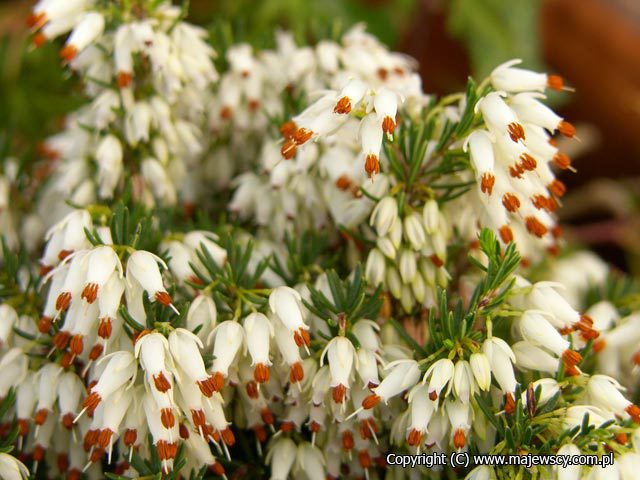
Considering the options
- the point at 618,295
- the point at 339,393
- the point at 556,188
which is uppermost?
the point at 556,188

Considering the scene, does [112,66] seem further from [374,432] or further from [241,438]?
[374,432]

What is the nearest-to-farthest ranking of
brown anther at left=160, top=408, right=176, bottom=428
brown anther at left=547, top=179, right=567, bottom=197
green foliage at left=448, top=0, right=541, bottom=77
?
1. brown anther at left=160, top=408, right=176, bottom=428
2. brown anther at left=547, top=179, right=567, bottom=197
3. green foliage at left=448, top=0, right=541, bottom=77

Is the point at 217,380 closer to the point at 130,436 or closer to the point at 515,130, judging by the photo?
the point at 130,436

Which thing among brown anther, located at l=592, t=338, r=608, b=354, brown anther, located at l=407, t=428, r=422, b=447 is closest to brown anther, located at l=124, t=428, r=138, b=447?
brown anther, located at l=407, t=428, r=422, b=447

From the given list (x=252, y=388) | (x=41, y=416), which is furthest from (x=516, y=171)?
(x=41, y=416)

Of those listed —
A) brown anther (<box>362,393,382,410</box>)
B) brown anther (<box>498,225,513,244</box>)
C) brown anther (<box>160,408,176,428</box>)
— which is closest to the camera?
brown anther (<box>160,408,176,428</box>)

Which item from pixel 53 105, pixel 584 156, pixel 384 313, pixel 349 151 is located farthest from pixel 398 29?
pixel 384 313

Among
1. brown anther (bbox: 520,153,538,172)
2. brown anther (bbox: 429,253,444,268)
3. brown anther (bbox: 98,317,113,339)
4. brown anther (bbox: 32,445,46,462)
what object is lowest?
brown anther (bbox: 32,445,46,462)

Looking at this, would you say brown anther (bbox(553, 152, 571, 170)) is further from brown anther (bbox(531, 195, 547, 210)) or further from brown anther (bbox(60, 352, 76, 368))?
brown anther (bbox(60, 352, 76, 368))
